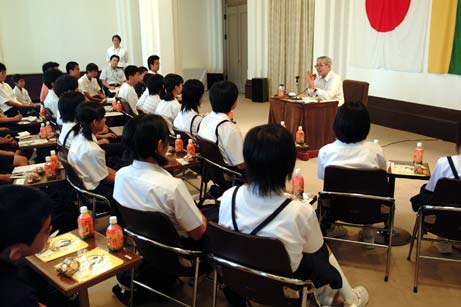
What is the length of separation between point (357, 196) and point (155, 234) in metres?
1.24

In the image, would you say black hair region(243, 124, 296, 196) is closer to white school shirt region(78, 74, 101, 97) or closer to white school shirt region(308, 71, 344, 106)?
white school shirt region(308, 71, 344, 106)

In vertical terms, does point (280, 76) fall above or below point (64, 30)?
below

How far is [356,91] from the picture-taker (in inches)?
224

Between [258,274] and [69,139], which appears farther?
[69,139]

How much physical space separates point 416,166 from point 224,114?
56.9 inches

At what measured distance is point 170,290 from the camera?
2508mm

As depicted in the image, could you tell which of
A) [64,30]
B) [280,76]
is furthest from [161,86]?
[64,30]

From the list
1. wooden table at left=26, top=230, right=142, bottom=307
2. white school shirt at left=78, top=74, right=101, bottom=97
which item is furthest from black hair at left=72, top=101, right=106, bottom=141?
white school shirt at left=78, top=74, right=101, bottom=97

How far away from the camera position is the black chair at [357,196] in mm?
2441

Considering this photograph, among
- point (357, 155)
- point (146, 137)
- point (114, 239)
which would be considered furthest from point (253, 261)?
point (357, 155)

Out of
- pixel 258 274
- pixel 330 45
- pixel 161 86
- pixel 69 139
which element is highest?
pixel 330 45

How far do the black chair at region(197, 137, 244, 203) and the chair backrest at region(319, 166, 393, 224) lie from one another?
2.33ft

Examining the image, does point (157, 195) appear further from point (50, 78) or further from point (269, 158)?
point (50, 78)

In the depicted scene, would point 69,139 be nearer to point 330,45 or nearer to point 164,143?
point 164,143
